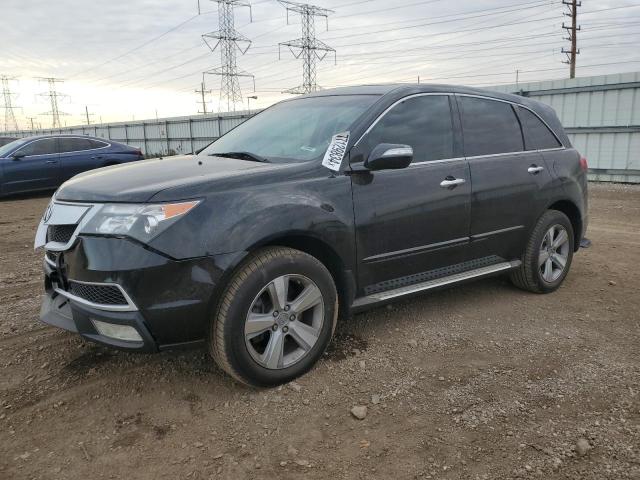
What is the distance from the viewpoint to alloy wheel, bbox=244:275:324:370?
2.91 metres

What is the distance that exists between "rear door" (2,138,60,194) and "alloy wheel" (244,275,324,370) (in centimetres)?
1034

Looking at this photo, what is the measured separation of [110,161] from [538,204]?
1056 centimetres

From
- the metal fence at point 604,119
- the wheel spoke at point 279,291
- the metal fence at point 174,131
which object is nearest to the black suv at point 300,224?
the wheel spoke at point 279,291

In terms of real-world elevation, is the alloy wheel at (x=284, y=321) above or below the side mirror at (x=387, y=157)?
below

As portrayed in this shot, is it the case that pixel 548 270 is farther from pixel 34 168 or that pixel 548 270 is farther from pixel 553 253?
pixel 34 168

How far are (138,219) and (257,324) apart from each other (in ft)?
2.76

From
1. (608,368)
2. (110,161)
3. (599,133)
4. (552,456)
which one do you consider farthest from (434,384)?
(599,133)

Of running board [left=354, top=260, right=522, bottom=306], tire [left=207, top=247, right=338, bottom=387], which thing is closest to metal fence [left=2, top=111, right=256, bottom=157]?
running board [left=354, top=260, right=522, bottom=306]

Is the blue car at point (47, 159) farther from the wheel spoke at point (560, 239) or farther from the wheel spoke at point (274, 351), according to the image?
the wheel spoke at point (560, 239)

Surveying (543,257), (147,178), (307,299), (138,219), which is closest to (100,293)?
(138,219)

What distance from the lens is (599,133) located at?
1287cm

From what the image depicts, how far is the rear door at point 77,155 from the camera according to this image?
1174cm

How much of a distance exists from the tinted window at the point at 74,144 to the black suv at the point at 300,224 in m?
9.09

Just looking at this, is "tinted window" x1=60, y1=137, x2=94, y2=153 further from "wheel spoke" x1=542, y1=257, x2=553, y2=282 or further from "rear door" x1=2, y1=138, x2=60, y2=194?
"wheel spoke" x1=542, y1=257, x2=553, y2=282
